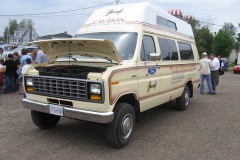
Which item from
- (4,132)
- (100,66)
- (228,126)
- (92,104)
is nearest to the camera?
(92,104)

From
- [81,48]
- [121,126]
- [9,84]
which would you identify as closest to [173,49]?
[81,48]

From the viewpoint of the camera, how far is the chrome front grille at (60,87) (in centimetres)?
421

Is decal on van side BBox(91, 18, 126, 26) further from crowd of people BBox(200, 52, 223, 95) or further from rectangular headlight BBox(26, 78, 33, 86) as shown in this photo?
crowd of people BBox(200, 52, 223, 95)

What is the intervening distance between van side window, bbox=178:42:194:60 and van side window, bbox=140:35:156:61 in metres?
1.86

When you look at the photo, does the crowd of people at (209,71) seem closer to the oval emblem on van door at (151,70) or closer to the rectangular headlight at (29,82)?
the oval emblem on van door at (151,70)

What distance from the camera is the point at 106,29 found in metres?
5.66

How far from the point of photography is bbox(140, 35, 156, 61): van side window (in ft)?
17.1

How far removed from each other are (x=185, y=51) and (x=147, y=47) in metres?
2.69

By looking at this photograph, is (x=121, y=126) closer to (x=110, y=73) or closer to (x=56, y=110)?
(x=110, y=73)

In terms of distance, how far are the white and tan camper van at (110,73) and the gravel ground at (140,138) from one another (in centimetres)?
35

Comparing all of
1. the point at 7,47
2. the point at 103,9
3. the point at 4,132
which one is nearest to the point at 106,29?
the point at 103,9

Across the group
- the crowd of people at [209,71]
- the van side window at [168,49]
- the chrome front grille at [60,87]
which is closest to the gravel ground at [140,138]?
the chrome front grille at [60,87]

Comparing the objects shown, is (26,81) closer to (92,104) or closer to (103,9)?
(92,104)

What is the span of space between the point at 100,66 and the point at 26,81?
154 cm
